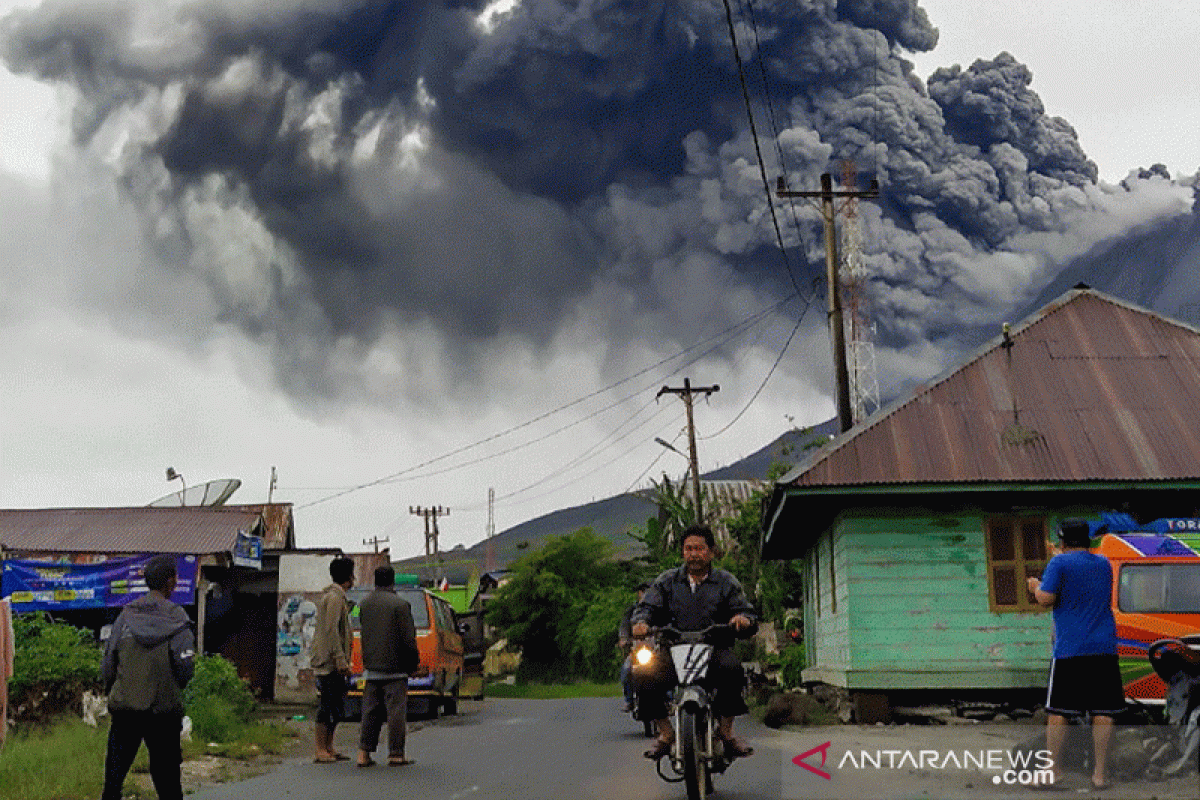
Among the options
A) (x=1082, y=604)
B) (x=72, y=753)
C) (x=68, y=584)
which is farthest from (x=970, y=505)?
(x=68, y=584)

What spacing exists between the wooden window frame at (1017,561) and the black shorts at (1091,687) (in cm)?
817

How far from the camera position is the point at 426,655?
66.1ft

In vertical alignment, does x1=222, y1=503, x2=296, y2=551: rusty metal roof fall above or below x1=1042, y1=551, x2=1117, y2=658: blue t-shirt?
above

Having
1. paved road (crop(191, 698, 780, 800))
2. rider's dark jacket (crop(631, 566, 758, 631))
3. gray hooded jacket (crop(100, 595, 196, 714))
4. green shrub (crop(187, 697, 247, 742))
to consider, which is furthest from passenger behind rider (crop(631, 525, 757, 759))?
green shrub (crop(187, 697, 247, 742))

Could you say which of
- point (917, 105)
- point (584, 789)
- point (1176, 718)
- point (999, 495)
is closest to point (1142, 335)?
point (999, 495)

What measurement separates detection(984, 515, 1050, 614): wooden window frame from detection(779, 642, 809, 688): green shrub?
864 cm

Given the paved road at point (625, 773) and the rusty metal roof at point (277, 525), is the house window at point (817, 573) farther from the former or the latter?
the rusty metal roof at point (277, 525)

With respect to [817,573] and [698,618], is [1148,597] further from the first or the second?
[817,573]

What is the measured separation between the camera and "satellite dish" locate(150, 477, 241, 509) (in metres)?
31.2

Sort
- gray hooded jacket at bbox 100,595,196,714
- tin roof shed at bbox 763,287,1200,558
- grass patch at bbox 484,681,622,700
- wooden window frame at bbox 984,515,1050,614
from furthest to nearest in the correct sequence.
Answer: grass patch at bbox 484,681,622,700 < wooden window frame at bbox 984,515,1050,614 < tin roof shed at bbox 763,287,1200,558 < gray hooded jacket at bbox 100,595,196,714

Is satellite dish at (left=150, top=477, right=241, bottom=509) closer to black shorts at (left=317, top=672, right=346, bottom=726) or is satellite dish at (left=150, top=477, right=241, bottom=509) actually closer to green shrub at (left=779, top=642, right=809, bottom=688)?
green shrub at (left=779, top=642, right=809, bottom=688)

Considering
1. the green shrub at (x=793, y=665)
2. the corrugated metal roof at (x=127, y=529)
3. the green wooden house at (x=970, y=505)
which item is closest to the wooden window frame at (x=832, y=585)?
the green wooden house at (x=970, y=505)

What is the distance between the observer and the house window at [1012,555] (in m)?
16.8

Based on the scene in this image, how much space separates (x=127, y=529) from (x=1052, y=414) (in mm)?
18014
